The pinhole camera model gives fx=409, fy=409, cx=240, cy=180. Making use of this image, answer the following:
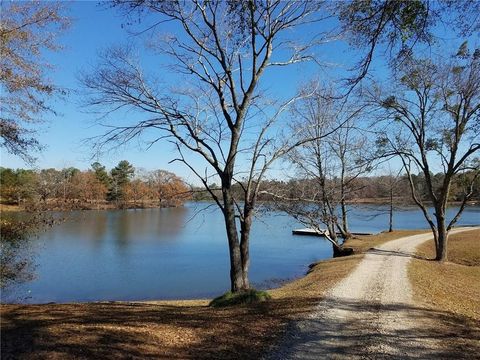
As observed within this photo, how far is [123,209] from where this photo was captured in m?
83.9

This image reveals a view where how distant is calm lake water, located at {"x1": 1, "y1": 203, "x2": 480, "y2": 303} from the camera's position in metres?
17.8

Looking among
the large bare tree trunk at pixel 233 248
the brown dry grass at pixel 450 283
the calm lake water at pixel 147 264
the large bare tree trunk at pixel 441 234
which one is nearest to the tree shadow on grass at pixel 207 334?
the brown dry grass at pixel 450 283

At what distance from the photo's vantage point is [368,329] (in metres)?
7.21

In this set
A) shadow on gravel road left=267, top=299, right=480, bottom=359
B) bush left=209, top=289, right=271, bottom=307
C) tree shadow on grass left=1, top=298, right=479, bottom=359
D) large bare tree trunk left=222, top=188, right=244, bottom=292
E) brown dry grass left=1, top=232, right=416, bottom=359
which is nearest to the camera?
brown dry grass left=1, top=232, right=416, bottom=359

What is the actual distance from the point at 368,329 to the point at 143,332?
387 cm

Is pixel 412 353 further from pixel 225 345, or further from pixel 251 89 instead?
pixel 251 89

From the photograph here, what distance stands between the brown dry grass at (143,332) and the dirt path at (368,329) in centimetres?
47

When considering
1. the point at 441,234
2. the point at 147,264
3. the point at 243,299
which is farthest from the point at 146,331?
the point at 147,264

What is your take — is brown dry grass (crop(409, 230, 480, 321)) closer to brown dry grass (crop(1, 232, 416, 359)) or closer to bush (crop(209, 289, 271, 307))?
brown dry grass (crop(1, 232, 416, 359))

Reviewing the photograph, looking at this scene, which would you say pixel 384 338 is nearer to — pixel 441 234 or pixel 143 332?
pixel 143 332

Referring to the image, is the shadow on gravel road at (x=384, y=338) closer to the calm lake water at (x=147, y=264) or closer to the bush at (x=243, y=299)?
the bush at (x=243, y=299)

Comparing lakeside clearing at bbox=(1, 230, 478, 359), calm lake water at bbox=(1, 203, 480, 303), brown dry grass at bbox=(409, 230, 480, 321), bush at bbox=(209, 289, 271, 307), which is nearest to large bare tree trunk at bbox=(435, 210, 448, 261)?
brown dry grass at bbox=(409, 230, 480, 321)

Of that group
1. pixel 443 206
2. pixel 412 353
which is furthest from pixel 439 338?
pixel 443 206

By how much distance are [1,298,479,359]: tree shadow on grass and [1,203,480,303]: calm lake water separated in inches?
120
